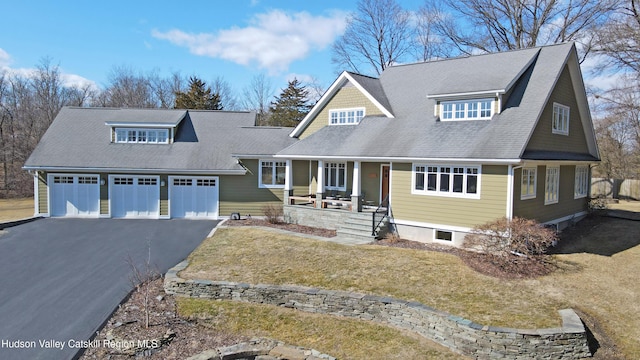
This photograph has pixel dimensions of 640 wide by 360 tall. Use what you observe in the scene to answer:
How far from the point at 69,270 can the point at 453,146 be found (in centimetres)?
1311

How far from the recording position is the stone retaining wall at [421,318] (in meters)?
8.03

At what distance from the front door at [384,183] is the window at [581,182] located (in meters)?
8.84

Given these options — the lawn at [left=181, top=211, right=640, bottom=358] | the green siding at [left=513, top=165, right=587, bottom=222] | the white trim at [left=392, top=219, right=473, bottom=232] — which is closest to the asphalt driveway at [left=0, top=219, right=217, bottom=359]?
the lawn at [left=181, top=211, right=640, bottom=358]

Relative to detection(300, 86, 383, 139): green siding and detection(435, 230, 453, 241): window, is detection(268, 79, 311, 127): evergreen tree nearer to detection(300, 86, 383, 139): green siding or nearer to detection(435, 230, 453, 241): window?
detection(300, 86, 383, 139): green siding

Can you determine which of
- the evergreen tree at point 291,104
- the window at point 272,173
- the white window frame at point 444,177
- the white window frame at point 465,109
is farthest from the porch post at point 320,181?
the evergreen tree at point 291,104

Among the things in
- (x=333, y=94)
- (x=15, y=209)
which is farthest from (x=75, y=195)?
(x=333, y=94)

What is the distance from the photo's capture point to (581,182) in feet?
65.5

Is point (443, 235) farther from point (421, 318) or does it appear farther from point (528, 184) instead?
point (421, 318)

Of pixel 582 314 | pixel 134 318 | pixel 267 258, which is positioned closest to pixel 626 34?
pixel 582 314

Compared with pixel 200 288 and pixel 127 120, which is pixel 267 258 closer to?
pixel 200 288

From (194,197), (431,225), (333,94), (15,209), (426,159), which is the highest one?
(333,94)

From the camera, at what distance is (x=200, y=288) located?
428 inches

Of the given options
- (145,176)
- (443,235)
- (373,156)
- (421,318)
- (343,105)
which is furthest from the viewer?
(145,176)

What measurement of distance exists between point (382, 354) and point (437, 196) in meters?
7.92
